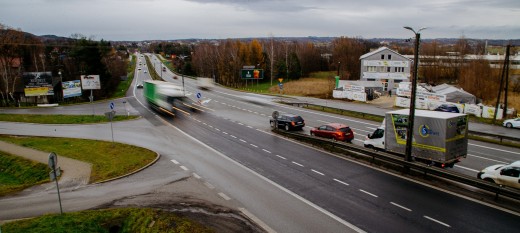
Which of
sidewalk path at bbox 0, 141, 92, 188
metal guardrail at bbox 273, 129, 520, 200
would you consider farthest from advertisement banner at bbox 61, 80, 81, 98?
metal guardrail at bbox 273, 129, 520, 200

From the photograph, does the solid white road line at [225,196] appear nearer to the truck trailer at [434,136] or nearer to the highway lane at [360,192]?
the highway lane at [360,192]

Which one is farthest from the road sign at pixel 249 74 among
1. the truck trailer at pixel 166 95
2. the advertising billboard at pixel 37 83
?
the advertising billboard at pixel 37 83

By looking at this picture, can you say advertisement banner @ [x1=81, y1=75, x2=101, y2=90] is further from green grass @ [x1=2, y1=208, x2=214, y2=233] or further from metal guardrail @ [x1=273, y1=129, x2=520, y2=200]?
green grass @ [x1=2, y1=208, x2=214, y2=233]

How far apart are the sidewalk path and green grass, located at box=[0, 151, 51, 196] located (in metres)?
0.60

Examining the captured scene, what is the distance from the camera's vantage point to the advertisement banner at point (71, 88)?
5801cm

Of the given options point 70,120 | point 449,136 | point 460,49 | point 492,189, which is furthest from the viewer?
point 460,49

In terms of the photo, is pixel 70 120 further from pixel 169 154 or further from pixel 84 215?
pixel 84 215

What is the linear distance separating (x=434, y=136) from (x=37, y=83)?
57756 millimetres

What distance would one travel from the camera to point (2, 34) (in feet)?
202

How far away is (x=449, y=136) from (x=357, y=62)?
268ft

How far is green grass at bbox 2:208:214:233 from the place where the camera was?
12.3 metres

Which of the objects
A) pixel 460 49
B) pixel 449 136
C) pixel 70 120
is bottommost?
pixel 70 120

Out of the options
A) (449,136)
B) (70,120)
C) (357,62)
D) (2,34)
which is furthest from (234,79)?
(449,136)

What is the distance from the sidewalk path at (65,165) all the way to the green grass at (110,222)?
18.5 feet
